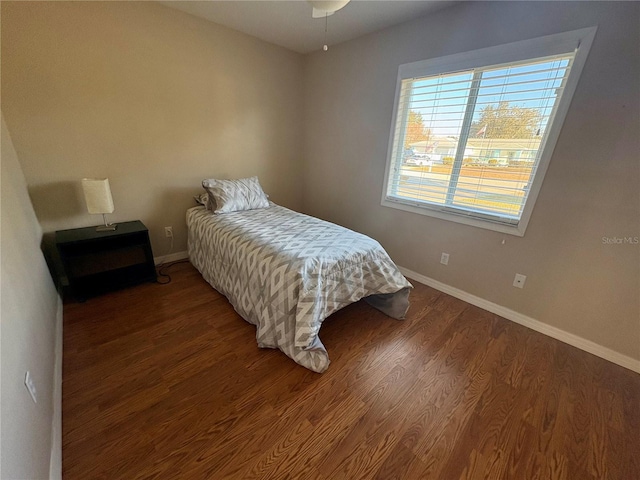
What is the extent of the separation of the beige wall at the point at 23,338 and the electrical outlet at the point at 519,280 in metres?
2.80

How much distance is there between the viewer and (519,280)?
2.06m

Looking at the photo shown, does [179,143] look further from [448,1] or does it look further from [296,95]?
[448,1]

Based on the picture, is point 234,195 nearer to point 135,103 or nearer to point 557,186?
point 135,103

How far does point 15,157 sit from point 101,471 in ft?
7.03

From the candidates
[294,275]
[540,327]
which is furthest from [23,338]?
[540,327]

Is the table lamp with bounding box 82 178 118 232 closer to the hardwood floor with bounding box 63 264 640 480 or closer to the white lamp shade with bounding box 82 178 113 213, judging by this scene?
the white lamp shade with bounding box 82 178 113 213

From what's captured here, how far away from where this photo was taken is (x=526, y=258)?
200 centimetres

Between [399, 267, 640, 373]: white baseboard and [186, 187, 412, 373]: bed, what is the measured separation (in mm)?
710

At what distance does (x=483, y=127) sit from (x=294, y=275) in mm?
1890

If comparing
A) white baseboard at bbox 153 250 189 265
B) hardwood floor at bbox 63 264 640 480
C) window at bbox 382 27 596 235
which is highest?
window at bbox 382 27 596 235

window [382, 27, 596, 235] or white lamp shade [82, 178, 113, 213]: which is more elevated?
window [382, 27, 596, 235]

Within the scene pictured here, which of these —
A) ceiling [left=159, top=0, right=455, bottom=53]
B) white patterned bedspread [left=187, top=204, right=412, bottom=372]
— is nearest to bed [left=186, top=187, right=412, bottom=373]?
white patterned bedspread [left=187, top=204, right=412, bottom=372]

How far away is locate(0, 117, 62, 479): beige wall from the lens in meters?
0.81

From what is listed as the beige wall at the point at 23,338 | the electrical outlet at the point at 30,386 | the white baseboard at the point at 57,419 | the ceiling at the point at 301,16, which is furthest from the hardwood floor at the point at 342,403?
the ceiling at the point at 301,16
